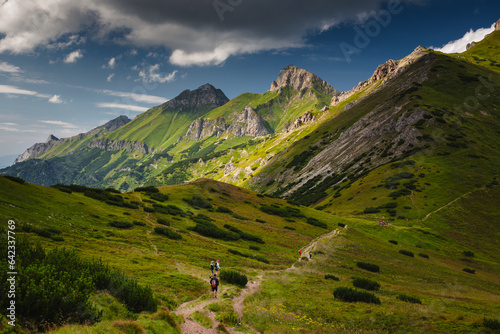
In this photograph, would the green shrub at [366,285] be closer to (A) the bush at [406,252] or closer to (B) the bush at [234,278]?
(B) the bush at [234,278]

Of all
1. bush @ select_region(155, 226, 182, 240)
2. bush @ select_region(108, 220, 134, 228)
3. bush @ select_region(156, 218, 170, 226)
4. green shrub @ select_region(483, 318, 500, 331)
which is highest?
green shrub @ select_region(483, 318, 500, 331)

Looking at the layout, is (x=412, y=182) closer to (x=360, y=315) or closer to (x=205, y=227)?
(x=205, y=227)

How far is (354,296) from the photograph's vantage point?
67.6 ft

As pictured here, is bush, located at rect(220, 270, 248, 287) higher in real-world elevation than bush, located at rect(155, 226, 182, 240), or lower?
lower

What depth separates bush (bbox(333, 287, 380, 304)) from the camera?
19.9 m

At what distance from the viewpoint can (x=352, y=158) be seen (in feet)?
472

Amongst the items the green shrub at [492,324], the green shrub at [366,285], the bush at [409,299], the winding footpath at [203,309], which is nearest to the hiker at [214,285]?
the winding footpath at [203,309]

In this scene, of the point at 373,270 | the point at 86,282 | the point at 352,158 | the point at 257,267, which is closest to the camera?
the point at 86,282

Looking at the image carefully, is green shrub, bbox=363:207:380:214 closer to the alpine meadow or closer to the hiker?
the alpine meadow

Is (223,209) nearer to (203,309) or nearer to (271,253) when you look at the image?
(271,253)

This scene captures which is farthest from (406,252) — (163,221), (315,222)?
(163,221)

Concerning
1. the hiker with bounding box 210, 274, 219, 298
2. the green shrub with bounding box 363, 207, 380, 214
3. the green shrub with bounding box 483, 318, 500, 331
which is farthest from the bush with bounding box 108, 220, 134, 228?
the green shrub with bounding box 363, 207, 380, 214

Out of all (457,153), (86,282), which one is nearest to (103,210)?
(86,282)

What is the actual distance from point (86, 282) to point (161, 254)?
1925cm
